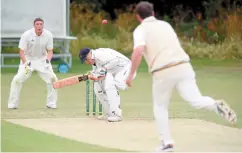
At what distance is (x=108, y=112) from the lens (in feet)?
48.1

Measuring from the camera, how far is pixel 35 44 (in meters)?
16.6

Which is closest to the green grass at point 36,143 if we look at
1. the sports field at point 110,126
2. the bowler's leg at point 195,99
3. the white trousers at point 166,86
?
the sports field at point 110,126

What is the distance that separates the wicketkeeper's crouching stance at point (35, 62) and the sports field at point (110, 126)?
259 millimetres

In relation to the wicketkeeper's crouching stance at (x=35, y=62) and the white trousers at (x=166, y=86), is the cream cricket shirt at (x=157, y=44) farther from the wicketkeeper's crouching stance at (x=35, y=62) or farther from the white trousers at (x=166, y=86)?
the wicketkeeper's crouching stance at (x=35, y=62)

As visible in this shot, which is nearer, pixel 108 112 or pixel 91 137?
pixel 91 137

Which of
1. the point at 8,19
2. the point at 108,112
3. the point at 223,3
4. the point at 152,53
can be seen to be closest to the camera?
the point at 152,53

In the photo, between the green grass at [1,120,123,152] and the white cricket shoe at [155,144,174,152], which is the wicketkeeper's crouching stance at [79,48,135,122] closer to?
the green grass at [1,120,123,152]

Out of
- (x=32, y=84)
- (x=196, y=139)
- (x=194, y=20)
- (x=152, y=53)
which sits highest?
(x=194, y=20)

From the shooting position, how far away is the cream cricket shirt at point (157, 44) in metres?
11.0

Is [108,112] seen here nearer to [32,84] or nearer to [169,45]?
[169,45]

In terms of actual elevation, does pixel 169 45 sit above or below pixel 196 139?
above

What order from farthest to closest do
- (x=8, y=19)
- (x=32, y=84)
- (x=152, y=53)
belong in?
(x=8, y=19), (x=32, y=84), (x=152, y=53)

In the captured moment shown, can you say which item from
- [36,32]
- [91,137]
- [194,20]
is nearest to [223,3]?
[194,20]

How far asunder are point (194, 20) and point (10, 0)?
13.8 m
